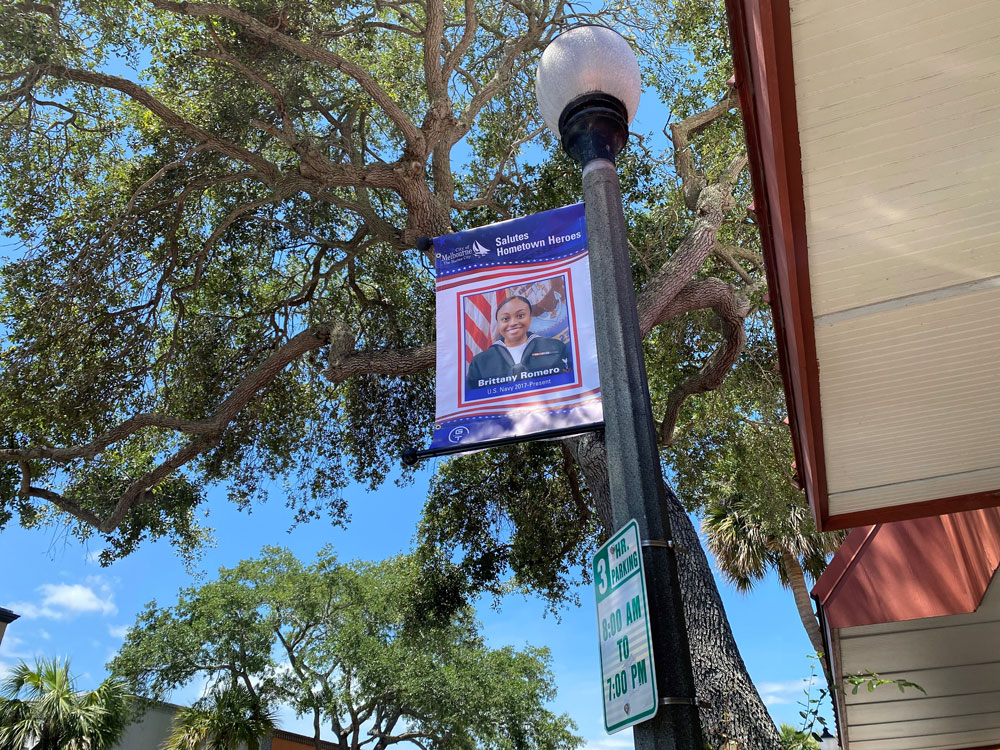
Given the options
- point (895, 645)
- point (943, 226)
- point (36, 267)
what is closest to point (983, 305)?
point (943, 226)

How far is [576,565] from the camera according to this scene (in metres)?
14.6

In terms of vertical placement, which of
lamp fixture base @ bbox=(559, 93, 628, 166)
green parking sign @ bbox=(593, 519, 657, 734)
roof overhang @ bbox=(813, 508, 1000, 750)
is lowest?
green parking sign @ bbox=(593, 519, 657, 734)

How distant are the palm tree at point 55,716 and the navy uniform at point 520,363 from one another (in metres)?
16.7

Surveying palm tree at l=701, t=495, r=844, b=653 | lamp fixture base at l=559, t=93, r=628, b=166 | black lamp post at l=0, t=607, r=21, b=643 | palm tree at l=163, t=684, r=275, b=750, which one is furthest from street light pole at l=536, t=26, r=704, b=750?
palm tree at l=163, t=684, r=275, b=750

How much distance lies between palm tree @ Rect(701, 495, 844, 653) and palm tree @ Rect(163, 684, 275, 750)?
13.2m

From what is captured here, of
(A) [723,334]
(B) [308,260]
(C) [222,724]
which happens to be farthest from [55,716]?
(A) [723,334]

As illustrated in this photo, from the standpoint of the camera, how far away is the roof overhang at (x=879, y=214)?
92.5 inches

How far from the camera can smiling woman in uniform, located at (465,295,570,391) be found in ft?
15.8

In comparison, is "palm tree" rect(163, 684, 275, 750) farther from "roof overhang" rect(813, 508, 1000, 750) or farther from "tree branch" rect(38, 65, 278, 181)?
"roof overhang" rect(813, 508, 1000, 750)

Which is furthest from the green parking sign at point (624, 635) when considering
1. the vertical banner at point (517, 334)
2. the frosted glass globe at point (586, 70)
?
the frosted glass globe at point (586, 70)

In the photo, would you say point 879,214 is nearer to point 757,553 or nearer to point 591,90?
point 591,90

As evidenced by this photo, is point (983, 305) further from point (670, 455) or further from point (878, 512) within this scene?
point (670, 455)

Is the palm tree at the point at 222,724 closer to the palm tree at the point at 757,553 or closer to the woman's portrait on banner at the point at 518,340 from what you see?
the palm tree at the point at 757,553

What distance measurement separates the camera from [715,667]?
6324 millimetres
